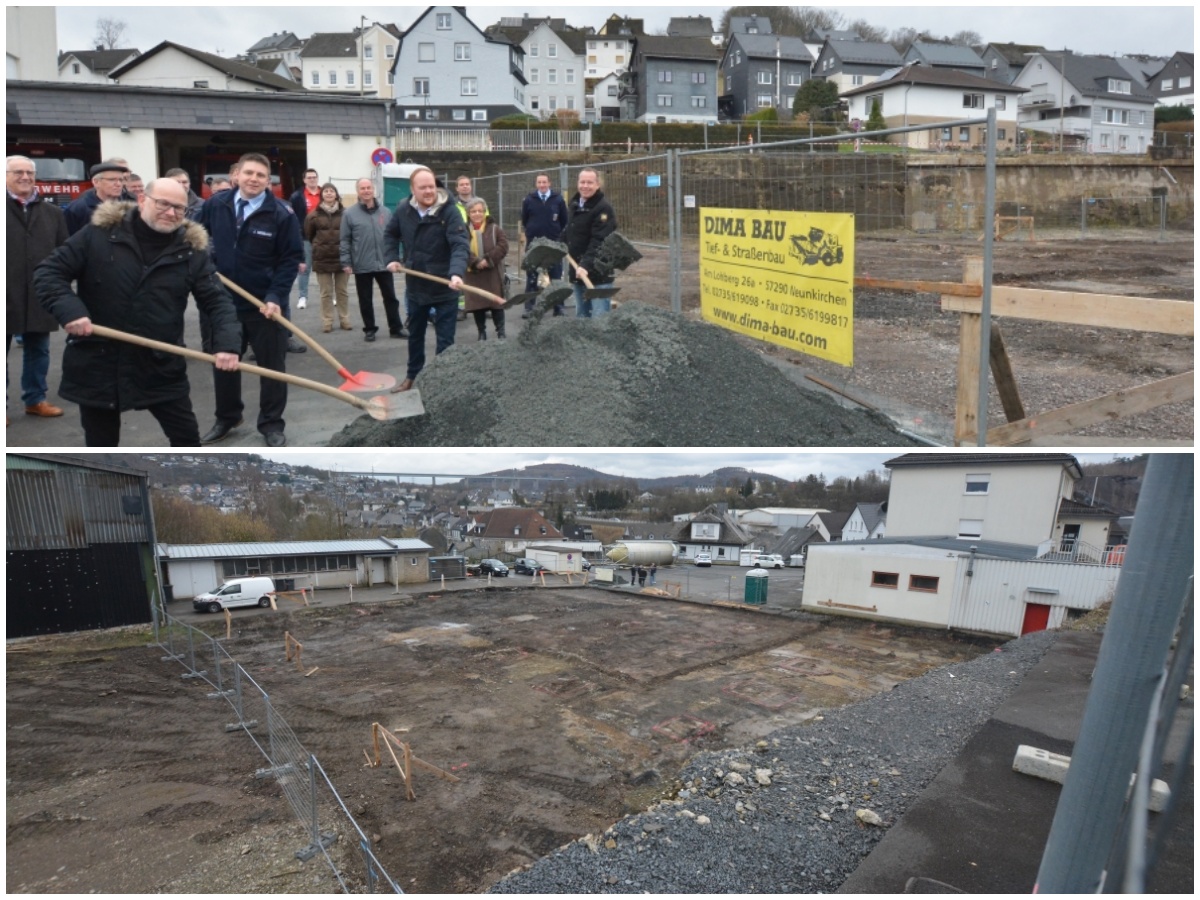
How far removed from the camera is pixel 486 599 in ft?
71.0

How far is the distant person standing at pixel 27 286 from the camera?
633 centimetres

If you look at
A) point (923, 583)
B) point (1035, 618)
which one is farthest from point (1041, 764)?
point (923, 583)

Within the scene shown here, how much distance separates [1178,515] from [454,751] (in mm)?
7723

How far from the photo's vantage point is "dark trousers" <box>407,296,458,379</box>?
7059 millimetres

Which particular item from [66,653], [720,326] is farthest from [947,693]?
[66,653]

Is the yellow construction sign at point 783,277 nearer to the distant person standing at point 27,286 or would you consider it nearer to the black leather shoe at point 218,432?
the black leather shoe at point 218,432

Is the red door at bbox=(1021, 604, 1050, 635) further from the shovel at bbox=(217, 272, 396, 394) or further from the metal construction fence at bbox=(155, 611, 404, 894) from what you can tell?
the shovel at bbox=(217, 272, 396, 394)

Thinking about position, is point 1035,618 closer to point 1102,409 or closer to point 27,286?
point 1102,409

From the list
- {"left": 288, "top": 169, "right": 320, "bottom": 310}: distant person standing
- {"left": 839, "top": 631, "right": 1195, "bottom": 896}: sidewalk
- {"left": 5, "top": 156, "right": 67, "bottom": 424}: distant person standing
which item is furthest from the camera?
{"left": 288, "top": 169, "right": 320, "bottom": 310}: distant person standing

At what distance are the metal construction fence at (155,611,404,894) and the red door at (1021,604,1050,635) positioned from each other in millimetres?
14014

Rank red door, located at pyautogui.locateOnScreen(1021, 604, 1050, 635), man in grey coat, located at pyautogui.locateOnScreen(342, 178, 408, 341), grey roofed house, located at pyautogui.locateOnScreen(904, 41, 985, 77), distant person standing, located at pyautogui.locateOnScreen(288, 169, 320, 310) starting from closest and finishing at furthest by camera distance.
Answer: man in grey coat, located at pyautogui.locateOnScreen(342, 178, 408, 341) < distant person standing, located at pyautogui.locateOnScreen(288, 169, 320, 310) < red door, located at pyautogui.locateOnScreen(1021, 604, 1050, 635) < grey roofed house, located at pyautogui.locateOnScreen(904, 41, 985, 77)

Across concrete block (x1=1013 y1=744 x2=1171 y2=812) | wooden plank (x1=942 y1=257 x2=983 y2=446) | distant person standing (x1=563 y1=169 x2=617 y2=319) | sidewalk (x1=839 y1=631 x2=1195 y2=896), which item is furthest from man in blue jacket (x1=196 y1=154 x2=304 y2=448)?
concrete block (x1=1013 y1=744 x2=1171 y2=812)

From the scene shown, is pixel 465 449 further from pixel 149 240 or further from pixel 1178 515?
pixel 1178 515

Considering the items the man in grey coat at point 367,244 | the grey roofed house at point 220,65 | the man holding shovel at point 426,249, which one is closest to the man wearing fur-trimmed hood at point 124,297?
the man holding shovel at point 426,249
